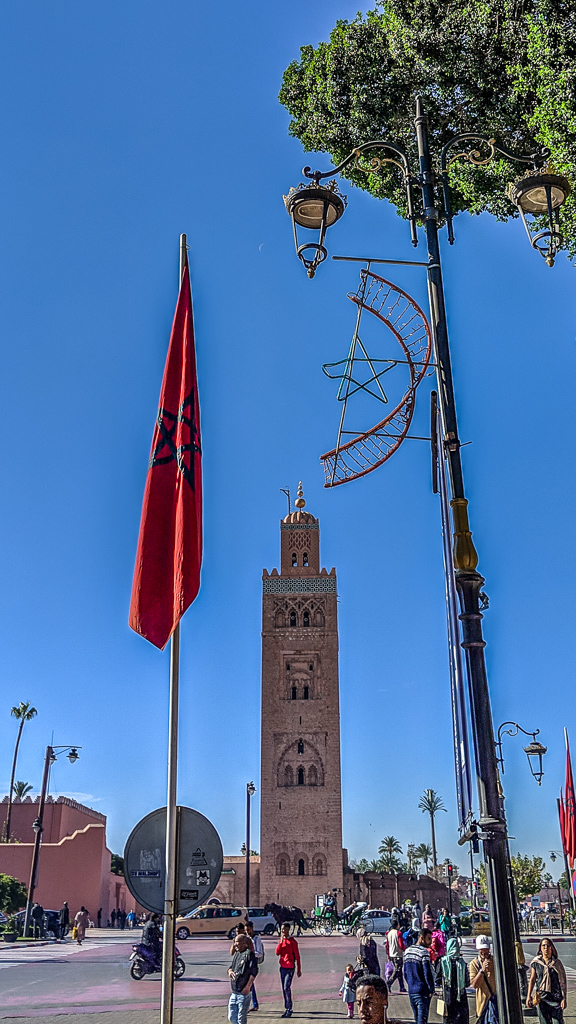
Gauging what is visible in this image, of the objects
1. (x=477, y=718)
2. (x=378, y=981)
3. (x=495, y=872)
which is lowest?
(x=378, y=981)

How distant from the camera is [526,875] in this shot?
61781 mm

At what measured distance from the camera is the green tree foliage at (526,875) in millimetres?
59750

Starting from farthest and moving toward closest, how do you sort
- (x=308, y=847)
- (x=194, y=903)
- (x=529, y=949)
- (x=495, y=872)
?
(x=308, y=847) → (x=529, y=949) → (x=194, y=903) → (x=495, y=872)

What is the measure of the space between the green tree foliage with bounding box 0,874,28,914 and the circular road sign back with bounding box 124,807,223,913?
39.1m

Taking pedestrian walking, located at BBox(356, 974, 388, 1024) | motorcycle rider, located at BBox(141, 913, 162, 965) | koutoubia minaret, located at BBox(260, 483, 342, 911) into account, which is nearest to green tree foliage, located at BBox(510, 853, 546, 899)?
koutoubia minaret, located at BBox(260, 483, 342, 911)

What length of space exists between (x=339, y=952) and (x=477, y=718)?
23.8 m

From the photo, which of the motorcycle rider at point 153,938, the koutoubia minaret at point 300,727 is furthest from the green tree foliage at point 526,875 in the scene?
the motorcycle rider at point 153,938

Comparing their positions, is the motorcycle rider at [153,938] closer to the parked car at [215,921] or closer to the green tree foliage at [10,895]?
the parked car at [215,921]

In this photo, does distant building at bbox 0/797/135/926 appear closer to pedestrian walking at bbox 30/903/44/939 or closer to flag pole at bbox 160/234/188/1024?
pedestrian walking at bbox 30/903/44/939

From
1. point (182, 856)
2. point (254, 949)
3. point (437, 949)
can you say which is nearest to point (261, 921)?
point (437, 949)

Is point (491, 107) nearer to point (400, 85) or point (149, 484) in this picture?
point (400, 85)

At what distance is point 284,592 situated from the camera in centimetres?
6475

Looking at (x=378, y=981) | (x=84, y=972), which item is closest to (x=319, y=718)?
(x=84, y=972)

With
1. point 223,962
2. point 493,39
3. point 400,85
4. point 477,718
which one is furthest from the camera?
point 223,962
